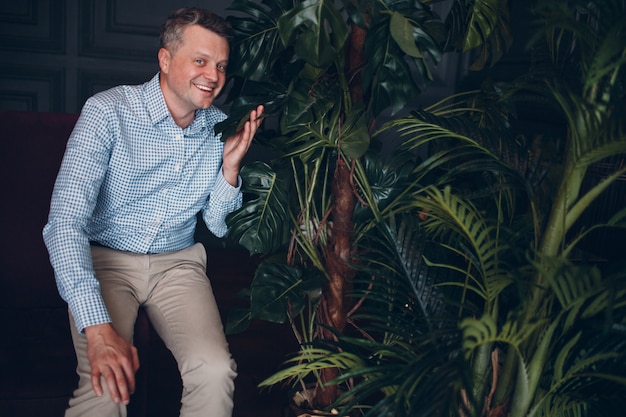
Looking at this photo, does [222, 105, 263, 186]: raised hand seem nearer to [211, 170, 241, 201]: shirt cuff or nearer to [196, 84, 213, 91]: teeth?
[211, 170, 241, 201]: shirt cuff

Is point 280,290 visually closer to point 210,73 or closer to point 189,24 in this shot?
point 210,73

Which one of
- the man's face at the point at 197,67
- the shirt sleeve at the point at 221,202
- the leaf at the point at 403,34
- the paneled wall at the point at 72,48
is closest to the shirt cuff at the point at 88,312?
the shirt sleeve at the point at 221,202

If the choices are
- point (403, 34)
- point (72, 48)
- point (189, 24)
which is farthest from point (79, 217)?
point (72, 48)

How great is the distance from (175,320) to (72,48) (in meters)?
2.05

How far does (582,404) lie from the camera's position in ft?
4.28

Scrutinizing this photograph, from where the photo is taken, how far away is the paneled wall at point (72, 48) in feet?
10.5

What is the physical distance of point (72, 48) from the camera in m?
3.27

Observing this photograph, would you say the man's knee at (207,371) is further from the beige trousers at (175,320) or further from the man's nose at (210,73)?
the man's nose at (210,73)

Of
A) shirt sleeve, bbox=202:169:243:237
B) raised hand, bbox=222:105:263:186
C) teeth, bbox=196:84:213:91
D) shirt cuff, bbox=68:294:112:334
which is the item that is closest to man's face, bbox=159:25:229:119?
teeth, bbox=196:84:213:91

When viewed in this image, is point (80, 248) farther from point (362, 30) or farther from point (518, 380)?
point (518, 380)

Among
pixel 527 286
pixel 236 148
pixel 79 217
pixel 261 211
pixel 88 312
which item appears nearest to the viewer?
pixel 527 286

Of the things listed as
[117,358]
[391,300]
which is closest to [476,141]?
[391,300]

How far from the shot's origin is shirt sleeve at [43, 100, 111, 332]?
4.90 ft

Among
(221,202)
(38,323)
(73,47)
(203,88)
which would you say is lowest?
(38,323)
